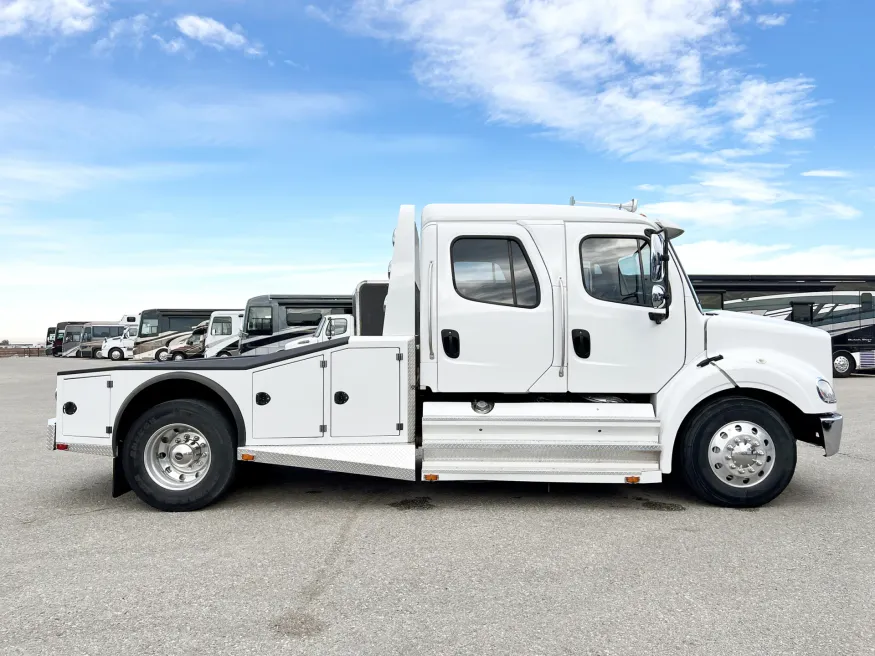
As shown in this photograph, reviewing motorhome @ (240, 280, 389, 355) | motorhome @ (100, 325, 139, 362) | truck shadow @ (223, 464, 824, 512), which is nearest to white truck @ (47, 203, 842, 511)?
truck shadow @ (223, 464, 824, 512)

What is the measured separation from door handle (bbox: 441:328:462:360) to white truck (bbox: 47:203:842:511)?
1 centimetres

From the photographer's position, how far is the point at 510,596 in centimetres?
369

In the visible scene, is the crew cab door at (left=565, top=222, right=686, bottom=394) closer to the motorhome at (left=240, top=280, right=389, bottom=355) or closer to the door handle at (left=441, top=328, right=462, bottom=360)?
the door handle at (left=441, top=328, right=462, bottom=360)

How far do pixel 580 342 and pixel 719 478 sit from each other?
1.58 meters

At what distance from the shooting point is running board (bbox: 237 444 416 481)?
17.6 ft

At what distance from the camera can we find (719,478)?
5.41 meters

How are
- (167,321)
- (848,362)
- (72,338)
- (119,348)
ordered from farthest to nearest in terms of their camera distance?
(72,338) < (119,348) < (167,321) < (848,362)

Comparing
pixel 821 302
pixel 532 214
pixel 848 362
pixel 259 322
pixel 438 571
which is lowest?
pixel 438 571

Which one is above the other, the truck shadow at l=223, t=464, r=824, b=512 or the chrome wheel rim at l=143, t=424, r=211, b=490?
the chrome wheel rim at l=143, t=424, r=211, b=490

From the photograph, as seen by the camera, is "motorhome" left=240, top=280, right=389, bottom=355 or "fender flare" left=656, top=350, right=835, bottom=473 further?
"motorhome" left=240, top=280, right=389, bottom=355

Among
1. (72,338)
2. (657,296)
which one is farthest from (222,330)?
(657,296)

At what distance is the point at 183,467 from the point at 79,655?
2551mm

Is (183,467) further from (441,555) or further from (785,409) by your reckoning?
(785,409)

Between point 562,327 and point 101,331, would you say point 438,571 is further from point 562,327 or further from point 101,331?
point 101,331
